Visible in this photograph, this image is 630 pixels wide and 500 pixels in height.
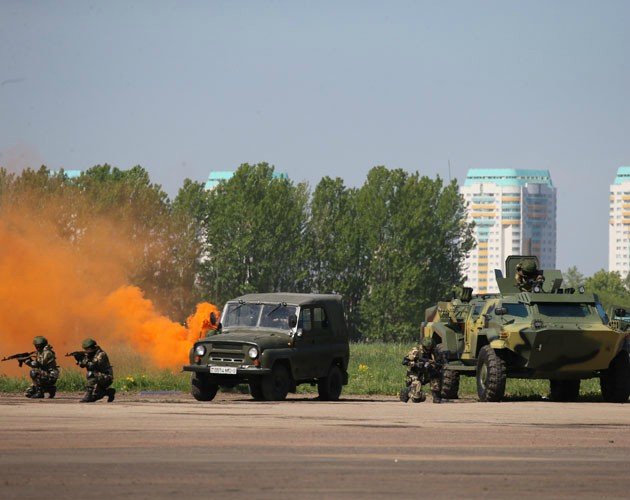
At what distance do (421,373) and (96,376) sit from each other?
19.7 feet

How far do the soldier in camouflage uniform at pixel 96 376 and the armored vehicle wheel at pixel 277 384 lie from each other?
2.77 m

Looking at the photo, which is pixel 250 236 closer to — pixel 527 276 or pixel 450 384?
pixel 527 276

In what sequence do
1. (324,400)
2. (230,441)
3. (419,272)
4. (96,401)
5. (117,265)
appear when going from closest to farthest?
(230,441)
(96,401)
(324,400)
(117,265)
(419,272)

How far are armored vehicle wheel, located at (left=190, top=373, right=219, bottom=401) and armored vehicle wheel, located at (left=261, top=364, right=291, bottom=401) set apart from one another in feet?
3.75

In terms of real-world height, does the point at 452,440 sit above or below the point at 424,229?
below

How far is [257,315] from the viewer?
29469 millimetres

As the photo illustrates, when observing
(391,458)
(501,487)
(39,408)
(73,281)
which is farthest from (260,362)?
(73,281)

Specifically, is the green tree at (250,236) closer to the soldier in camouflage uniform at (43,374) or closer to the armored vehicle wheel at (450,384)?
the armored vehicle wheel at (450,384)

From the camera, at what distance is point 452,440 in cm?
1775

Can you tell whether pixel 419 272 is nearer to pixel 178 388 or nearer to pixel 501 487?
pixel 178 388

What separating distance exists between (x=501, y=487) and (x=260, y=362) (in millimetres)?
14879

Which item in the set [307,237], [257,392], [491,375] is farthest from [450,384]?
[307,237]

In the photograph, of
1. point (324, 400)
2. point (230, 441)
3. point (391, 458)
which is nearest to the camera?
point (391, 458)

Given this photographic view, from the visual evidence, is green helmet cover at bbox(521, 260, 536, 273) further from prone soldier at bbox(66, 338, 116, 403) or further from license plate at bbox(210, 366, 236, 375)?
prone soldier at bbox(66, 338, 116, 403)
